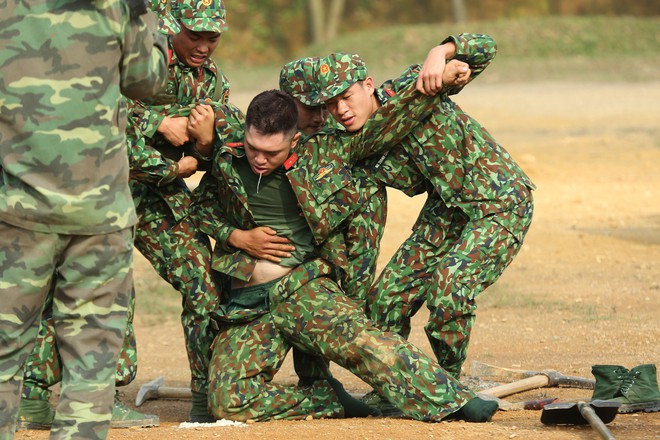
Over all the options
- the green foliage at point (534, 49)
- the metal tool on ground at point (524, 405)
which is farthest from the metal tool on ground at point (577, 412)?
the green foliage at point (534, 49)

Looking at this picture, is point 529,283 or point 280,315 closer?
point 280,315

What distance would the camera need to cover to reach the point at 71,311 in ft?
14.4

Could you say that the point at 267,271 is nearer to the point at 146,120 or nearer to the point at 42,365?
the point at 146,120

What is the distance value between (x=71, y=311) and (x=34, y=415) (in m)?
1.93

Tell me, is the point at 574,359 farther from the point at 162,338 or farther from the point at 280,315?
the point at 162,338

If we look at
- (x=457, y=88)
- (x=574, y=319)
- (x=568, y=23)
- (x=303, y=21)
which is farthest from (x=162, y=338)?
(x=303, y=21)

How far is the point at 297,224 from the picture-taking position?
635cm

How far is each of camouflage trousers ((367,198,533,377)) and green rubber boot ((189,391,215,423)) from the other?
2.99 feet

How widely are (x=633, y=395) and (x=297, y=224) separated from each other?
1737 mm

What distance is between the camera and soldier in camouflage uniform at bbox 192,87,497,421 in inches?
236

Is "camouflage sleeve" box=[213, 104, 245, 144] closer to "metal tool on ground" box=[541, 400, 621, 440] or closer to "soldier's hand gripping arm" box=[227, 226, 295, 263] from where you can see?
"soldier's hand gripping arm" box=[227, 226, 295, 263]

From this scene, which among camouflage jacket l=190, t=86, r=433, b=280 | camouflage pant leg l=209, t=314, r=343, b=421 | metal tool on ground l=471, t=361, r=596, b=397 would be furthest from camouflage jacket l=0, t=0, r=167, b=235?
metal tool on ground l=471, t=361, r=596, b=397

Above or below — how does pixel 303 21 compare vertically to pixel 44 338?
above

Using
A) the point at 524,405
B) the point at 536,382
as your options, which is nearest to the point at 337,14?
Answer: the point at 536,382
